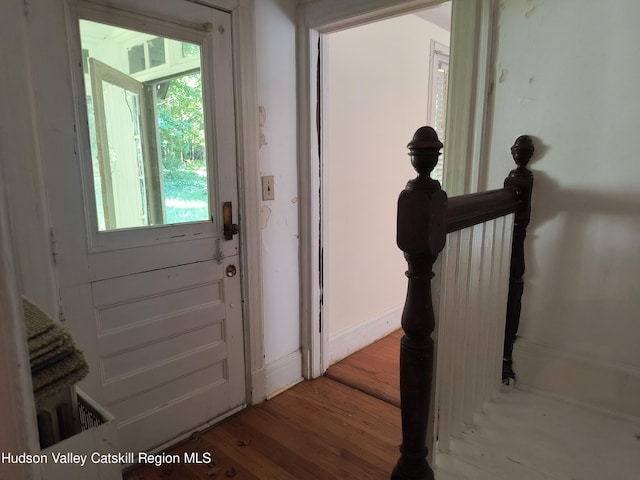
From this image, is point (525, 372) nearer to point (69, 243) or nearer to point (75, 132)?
point (69, 243)

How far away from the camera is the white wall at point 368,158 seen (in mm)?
2439

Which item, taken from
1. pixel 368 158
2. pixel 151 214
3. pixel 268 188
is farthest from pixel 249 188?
pixel 368 158

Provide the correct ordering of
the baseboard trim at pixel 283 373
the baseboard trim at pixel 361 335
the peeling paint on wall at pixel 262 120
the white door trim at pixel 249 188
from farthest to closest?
1. the baseboard trim at pixel 361 335
2. the baseboard trim at pixel 283 373
3. the peeling paint on wall at pixel 262 120
4. the white door trim at pixel 249 188

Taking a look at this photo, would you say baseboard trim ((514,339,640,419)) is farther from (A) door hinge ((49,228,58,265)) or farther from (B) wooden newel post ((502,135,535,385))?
(A) door hinge ((49,228,58,265))

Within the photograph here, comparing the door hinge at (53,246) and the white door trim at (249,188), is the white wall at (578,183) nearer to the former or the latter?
the white door trim at (249,188)

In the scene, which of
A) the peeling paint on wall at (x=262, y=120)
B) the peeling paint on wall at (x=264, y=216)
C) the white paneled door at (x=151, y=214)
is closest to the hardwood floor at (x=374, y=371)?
the white paneled door at (x=151, y=214)

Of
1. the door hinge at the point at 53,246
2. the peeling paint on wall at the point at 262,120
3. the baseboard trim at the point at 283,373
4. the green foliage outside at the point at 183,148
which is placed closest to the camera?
the door hinge at the point at 53,246

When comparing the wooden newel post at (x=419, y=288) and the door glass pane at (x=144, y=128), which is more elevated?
the door glass pane at (x=144, y=128)

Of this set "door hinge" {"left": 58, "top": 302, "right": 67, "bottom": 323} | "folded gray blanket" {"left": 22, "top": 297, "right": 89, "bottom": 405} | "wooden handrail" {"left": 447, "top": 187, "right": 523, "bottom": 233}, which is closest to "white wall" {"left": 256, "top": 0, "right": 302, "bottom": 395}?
"door hinge" {"left": 58, "top": 302, "right": 67, "bottom": 323}

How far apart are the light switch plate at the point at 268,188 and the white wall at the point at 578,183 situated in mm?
1076

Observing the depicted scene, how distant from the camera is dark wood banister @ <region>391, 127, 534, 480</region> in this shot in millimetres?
862

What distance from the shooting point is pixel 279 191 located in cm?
211

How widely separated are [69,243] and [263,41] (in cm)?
128

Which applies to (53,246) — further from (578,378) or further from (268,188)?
(578,378)
